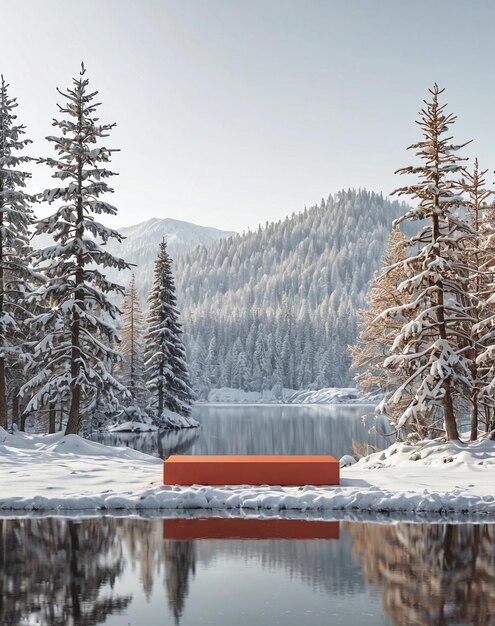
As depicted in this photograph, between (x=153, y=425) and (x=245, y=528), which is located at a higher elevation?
(x=245, y=528)

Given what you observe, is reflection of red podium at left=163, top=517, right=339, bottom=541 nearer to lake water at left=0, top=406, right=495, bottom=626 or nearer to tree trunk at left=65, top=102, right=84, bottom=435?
lake water at left=0, top=406, right=495, bottom=626

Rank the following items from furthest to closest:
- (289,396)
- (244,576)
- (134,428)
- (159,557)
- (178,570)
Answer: (289,396), (134,428), (159,557), (178,570), (244,576)

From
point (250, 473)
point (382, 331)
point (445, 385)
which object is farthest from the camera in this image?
point (382, 331)

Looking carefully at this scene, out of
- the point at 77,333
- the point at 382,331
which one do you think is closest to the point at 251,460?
the point at 77,333

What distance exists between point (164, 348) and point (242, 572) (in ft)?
146

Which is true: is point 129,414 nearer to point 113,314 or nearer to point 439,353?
point 113,314

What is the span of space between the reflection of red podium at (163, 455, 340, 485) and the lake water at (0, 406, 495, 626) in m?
2.54

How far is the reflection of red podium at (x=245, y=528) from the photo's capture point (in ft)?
40.0

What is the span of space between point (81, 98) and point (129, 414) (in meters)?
34.4

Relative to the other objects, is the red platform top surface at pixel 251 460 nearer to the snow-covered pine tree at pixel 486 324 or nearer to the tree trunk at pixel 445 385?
the tree trunk at pixel 445 385

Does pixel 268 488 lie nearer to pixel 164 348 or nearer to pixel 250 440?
pixel 250 440

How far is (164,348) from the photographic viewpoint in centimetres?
5394

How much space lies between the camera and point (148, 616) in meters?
8.11

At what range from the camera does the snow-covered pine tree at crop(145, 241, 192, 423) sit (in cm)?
5219
